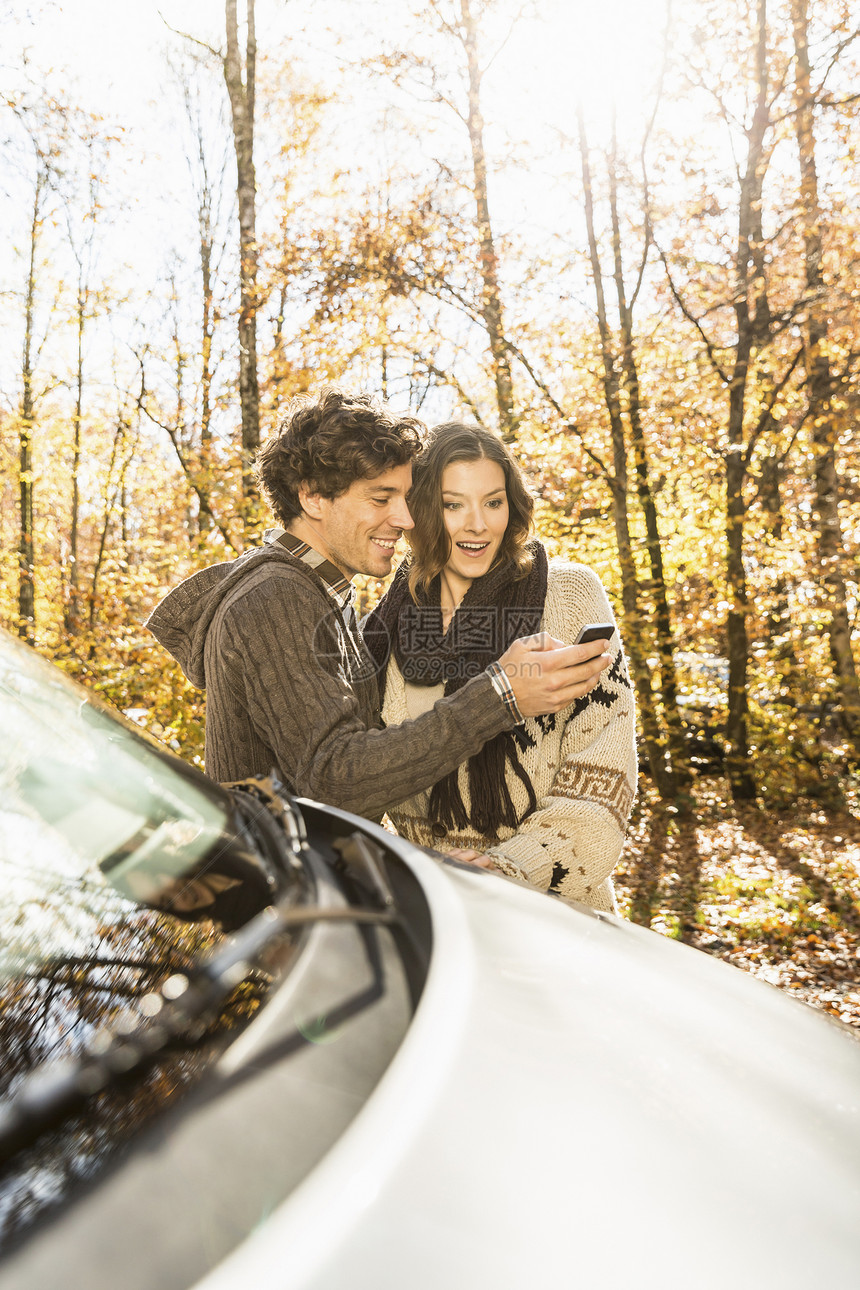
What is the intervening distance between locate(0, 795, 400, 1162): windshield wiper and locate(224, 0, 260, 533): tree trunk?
6763 mm

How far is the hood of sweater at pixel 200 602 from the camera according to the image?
2.08 meters

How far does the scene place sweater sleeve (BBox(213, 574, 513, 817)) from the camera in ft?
6.15

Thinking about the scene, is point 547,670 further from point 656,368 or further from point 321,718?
point 656,368

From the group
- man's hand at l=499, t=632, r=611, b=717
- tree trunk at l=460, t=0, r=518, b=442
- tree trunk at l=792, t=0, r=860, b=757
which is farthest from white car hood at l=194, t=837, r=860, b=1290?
tree trunk at l=460, t=0, r=518, b=442

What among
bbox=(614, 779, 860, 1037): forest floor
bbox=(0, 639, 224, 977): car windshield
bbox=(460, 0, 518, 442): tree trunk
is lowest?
bbox=(614, 779, 860, 1037): forest floor

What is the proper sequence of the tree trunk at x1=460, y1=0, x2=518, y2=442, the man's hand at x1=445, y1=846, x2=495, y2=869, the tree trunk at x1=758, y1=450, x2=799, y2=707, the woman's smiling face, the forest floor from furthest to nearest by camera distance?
the tree trunk at x1=758, y1=450, x2=799, y2=707 → the tree trunk at x1=460, y1=0, x2=518, y2=442 → the forest floor → the woman's smiling face → the man's hand at x1=445, y1=846, x2=495, y2=869

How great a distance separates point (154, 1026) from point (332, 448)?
1702 mm

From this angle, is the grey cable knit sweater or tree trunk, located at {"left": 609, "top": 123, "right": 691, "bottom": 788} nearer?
the grey cable knit sweater

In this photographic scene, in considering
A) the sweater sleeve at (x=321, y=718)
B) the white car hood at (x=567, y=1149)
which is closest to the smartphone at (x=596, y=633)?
the sweater sleeve at (x=321, y=718)

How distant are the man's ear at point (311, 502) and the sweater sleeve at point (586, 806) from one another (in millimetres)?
869

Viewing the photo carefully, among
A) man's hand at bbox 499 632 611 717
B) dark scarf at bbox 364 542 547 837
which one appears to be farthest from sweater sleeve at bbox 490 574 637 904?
man's hand at bbox 499 632 611 717

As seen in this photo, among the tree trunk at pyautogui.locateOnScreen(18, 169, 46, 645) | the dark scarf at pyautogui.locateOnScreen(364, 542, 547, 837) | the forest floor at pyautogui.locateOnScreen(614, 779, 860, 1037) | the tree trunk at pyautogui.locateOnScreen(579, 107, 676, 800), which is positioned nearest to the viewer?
the dark scarf at pyautogui.locateOnScreen(364, 542, 547, 837)

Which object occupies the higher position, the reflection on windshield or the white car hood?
the reflection on windshield

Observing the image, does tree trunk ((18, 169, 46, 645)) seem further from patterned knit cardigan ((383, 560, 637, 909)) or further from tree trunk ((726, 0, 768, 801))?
patterned knit cardigan ((383, 560, 637, 909))
